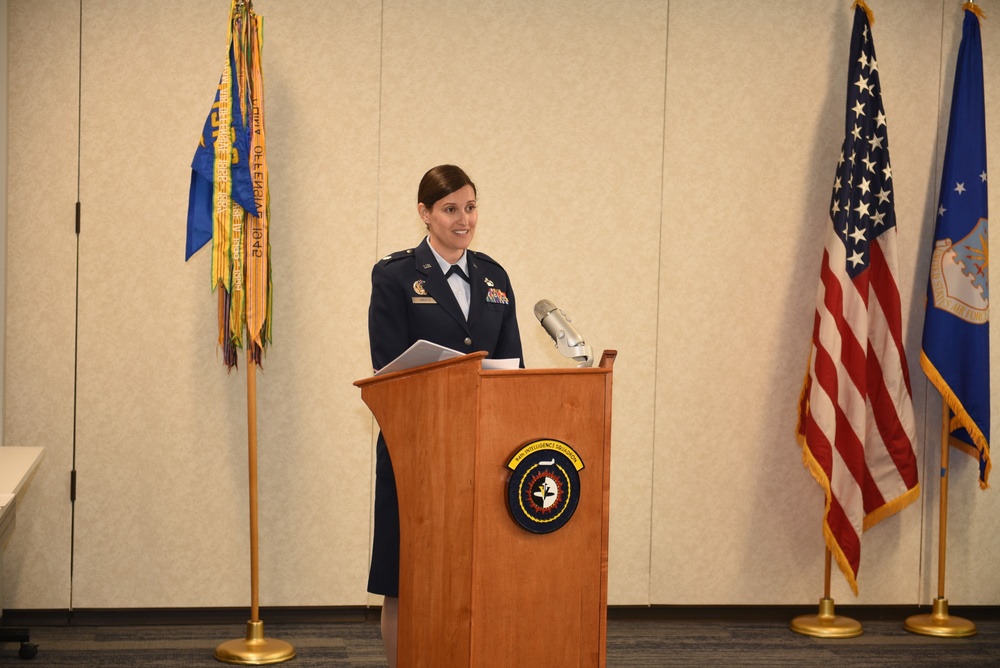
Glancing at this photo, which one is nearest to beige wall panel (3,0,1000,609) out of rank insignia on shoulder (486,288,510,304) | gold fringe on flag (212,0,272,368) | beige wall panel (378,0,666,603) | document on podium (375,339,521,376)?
beige wall panel (378,0,666,603)

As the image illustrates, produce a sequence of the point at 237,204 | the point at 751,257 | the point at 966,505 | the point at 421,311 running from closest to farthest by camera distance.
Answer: the point at 421,311
the point at 237,204
the point at 751,257
the point at 966,505

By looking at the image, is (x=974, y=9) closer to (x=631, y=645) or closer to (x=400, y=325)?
(x=631, y=645)

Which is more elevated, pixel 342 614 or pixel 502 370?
pixel 502 370

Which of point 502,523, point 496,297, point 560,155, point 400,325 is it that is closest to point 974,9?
point 560,155

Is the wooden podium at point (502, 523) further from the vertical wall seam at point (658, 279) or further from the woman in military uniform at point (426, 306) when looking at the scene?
the vertical wall seam at point (658, 279)

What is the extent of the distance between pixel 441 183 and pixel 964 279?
2.75 m

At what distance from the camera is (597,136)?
450 cm

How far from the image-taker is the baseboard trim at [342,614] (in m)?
4.20

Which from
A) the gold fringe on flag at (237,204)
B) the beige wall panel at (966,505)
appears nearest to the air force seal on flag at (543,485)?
the gold fringe on flag at (237,204)

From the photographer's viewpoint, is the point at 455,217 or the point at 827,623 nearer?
the point at 455,217

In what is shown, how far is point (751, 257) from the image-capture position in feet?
15.1

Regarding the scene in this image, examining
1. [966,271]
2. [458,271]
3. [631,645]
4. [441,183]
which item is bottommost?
[631,645]

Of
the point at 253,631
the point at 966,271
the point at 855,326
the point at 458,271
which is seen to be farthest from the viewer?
the point at 966,271

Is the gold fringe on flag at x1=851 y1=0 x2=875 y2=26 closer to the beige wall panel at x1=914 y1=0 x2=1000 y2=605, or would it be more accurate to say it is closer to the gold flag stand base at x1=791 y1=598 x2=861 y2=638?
the beige wall panel at x1=914 y1=0 x2=1000 y2=605
